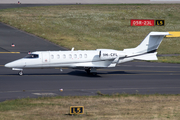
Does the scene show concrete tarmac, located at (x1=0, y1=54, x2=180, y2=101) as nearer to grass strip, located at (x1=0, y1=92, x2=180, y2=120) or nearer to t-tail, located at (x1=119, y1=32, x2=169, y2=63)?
t-tail, located at (x1=119, y1=32, x2=169, y2=63)

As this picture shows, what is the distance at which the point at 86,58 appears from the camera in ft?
107

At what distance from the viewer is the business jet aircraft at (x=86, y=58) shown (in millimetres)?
31531

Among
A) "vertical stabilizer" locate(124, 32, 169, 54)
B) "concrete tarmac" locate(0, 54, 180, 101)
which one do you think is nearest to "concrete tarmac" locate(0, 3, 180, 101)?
"concrete tarmac" locate(0, 54, 180, 101)

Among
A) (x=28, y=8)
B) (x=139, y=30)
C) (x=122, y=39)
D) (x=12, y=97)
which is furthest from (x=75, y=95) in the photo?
(x=28, y=8)

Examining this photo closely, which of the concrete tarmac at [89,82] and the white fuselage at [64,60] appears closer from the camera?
the concrete tarmac at [89,82]

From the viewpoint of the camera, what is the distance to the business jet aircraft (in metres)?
31.5

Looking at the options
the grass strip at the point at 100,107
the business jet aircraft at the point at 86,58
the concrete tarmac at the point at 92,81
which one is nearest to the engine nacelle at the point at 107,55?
the business jet aircraft at the point at 86,58

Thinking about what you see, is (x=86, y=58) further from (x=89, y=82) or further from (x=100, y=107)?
(x=100, y=107)

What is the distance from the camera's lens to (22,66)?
31266 millimetres

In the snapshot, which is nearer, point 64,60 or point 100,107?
point 100,107

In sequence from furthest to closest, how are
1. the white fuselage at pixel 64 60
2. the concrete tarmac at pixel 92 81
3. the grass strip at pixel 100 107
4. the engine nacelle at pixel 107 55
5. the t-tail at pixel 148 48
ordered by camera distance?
1. the t-tail at pixel 148 48
2. the engine nacelle at pixel 107 55
3. the white fuselage at pixel 64 60
4. the concrete tarmac at pixel 92 81
5. the grass strip at pixel 100 107

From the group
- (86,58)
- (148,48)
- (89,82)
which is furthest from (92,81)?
(148,48)

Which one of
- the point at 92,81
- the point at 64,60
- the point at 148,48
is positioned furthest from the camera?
the point at 148,48

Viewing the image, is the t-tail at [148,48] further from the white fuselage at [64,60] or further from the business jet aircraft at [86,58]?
the white fuselage at [64,60]
